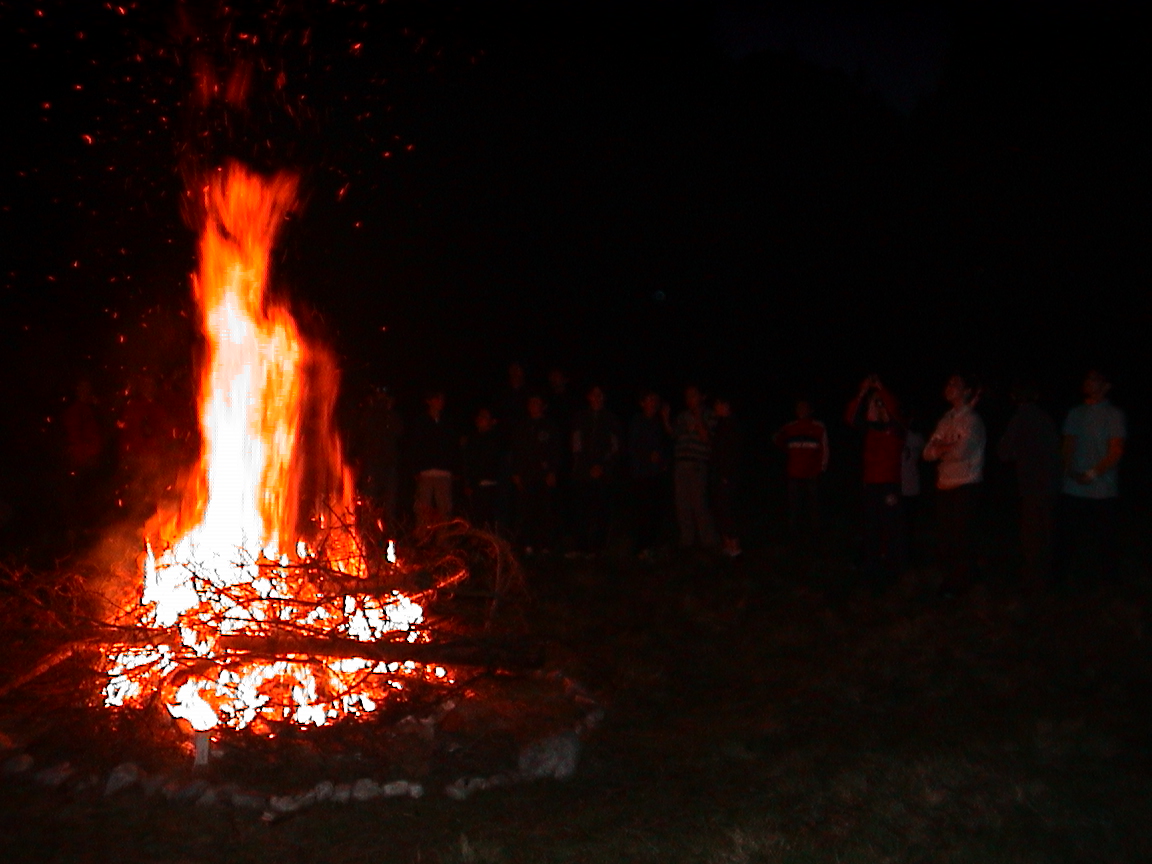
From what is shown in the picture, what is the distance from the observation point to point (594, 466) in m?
12.4

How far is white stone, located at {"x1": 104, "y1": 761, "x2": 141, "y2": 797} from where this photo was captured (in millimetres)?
5544

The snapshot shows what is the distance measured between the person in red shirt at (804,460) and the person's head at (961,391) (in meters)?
3.09

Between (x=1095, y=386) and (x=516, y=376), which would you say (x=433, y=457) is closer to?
(x=516, y=376)

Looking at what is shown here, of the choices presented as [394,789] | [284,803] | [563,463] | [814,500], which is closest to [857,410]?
[814,500]

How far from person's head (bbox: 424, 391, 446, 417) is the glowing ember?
3.87 meters

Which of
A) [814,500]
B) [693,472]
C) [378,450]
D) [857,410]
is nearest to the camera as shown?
[857,410]

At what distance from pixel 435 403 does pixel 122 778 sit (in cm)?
801

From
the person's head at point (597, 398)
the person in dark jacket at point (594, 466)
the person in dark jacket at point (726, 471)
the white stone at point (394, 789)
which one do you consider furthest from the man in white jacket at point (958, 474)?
the white stone at point (394, 789)

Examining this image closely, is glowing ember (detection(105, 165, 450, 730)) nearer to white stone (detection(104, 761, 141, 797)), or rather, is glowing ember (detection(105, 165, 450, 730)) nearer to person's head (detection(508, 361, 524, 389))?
white stone (detection(104, 761, 141, 797))

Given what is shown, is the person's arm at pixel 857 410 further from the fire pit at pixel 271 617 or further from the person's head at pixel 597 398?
the fire pit at pixel 271 617

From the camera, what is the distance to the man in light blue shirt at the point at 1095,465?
31.9 feet

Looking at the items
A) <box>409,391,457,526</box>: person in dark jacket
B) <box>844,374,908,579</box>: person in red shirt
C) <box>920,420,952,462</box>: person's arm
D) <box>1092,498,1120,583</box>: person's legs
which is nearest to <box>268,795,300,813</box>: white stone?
<box>920,420,952,462</box>: person's arm

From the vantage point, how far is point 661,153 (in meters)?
30.8

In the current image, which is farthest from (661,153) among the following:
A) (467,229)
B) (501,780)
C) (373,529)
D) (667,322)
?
(501,780)
